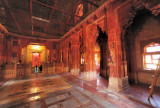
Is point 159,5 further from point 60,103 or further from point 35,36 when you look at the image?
point 35,36

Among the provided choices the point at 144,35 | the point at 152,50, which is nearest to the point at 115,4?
the point at 144,35

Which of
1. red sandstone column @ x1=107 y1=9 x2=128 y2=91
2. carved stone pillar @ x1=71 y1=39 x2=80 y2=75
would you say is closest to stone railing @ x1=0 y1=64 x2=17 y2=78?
carved stone pillar @ x1=71 y1=39 x2=80 y2=75

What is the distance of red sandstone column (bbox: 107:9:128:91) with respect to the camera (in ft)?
15.0

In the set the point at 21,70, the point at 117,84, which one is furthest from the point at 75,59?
the point at 21,70

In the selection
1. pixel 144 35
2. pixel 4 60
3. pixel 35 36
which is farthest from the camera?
pixel 35 36

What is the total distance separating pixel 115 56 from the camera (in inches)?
186

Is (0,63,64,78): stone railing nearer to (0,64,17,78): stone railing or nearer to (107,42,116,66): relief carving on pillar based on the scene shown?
(0,64,17,78): stone railing

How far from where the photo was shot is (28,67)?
11.0 m

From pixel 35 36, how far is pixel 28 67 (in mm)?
5628

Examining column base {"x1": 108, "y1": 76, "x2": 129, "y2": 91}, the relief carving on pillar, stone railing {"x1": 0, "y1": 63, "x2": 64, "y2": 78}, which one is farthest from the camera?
stone railing {"x1": 0, "y1": 63, "x2": 64, "y2": 78}

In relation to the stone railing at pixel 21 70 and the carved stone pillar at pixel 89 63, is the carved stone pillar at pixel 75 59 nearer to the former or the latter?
the carved stone pillar at pixel 89 63

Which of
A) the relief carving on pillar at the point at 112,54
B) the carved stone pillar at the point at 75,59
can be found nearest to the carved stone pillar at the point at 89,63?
the relief carving on pillar at the point at 112,54

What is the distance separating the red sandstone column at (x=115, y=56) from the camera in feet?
15.0

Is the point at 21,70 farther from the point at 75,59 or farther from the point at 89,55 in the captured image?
the point at 89,55
